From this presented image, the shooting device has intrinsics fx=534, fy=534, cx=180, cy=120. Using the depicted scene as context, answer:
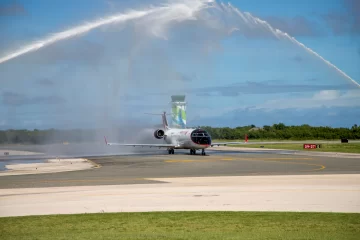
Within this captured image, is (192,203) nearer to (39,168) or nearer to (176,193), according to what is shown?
(176,193)

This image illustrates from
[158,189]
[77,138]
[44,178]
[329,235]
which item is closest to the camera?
[329,235]

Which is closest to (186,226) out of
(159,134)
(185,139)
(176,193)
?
(176,193)

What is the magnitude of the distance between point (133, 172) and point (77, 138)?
43.5 m

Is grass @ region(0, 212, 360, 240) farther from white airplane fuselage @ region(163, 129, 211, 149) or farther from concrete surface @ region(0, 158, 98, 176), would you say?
white airplane fuselage @ region(163, 129, 211, 149)

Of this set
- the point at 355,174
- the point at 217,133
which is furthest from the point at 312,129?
the point at 355,174

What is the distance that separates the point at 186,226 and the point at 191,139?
51.3 meters

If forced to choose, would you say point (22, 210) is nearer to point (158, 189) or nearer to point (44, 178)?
point (158, 189)

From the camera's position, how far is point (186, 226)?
699 inches

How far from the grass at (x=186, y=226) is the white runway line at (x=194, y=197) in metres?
1.55

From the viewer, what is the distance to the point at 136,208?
21750mm

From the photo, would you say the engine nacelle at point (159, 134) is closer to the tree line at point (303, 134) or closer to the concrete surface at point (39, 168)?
the concrete surface at point (39, 168)

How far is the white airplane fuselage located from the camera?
6844 cm

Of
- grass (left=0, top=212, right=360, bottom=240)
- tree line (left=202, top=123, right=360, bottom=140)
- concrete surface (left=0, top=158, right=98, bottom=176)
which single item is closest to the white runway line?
grass (left=0, top=212, right=360, bottom=240)

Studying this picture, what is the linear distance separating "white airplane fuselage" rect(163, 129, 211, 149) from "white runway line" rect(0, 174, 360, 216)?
35741 mm
